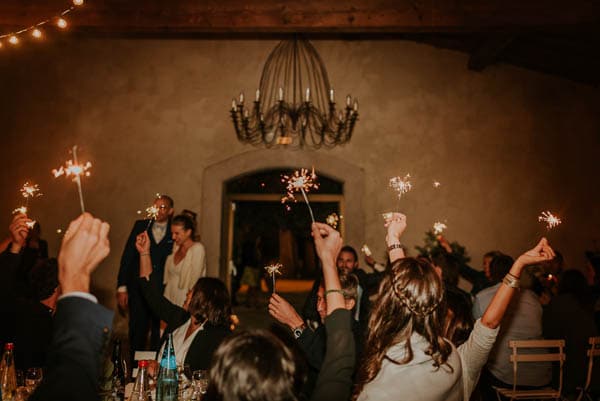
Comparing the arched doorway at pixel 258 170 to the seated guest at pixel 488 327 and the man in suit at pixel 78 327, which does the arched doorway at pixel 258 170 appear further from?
the man in suit at pixel 78 327

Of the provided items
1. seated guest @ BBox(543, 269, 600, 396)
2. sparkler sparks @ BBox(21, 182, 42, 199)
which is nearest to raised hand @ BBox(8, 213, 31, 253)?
sparkler sparks @ BBox(21, 182, 42, 199)

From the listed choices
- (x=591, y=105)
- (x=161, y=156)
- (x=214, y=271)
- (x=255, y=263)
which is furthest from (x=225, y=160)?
(x=591, y=105)

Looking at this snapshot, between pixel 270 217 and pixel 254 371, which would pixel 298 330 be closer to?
pixel 254 371

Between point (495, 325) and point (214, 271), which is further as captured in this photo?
A: point (214, 271)

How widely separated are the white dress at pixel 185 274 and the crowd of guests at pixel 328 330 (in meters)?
0.01

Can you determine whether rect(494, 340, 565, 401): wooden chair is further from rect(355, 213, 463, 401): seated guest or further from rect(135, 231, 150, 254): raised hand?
rect(135, 231, 150, 254): raised hand

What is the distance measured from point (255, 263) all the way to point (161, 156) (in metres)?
2.18

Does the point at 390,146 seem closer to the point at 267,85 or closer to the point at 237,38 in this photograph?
the point at 267,85

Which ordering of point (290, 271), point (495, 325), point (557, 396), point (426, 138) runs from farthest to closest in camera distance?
point (290, 271), point (426, 138), point (557, 396), point (495, 325)

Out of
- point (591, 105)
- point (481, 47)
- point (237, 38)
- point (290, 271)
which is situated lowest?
point (290, 271)

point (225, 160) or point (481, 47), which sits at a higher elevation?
point (481, 47)

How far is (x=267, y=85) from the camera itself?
6.22 m

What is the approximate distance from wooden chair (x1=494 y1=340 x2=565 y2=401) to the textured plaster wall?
2276mm

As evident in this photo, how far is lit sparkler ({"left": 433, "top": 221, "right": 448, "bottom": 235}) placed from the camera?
576 centimetres
